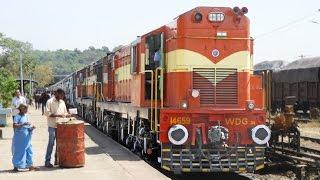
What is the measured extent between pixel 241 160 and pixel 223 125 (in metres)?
0.80

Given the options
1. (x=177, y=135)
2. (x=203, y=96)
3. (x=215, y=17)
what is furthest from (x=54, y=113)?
(x=215, y=17)

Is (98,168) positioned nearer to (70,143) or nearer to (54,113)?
(70,143)

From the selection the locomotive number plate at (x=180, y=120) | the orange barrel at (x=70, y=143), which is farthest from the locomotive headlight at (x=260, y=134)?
the orange barrel at (x=70, y=143)

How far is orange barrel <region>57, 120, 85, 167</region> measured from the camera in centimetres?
1098

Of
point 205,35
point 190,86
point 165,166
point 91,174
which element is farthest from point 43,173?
point 205,35

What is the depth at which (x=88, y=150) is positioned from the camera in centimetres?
1486

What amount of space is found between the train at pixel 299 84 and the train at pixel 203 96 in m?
17.4

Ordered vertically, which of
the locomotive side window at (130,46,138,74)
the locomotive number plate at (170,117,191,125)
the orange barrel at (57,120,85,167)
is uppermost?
the locomotive side window at (130,46,138,74)

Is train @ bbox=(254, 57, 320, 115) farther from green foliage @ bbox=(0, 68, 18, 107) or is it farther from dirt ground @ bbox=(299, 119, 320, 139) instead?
green foliage @ bbox=(0, 68, 18, 107)

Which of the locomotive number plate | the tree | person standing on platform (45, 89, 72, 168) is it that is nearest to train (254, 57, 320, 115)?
the locomotive number plate

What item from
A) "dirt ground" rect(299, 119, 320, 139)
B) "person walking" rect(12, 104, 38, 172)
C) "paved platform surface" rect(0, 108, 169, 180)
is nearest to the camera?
"paved platform surface" rect(0, 108, 169, 180)

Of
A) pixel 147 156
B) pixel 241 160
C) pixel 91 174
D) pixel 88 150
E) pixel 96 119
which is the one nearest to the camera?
pixel 91 174

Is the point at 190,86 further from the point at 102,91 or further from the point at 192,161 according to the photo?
the point at 102,91

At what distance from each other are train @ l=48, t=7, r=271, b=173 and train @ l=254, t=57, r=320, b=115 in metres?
17.4
